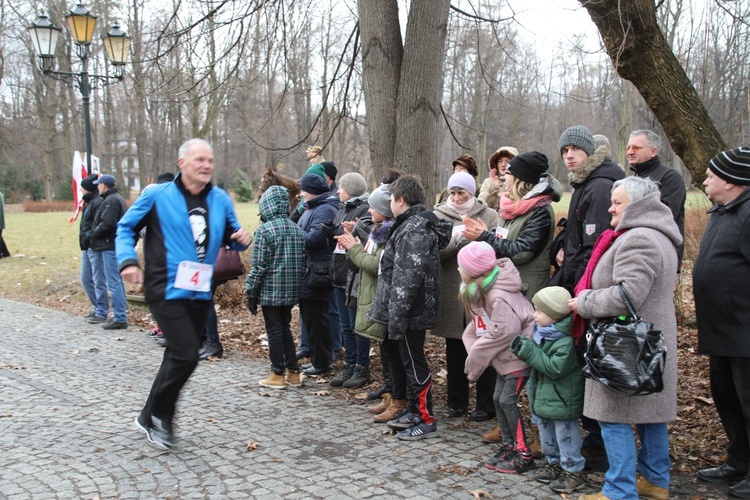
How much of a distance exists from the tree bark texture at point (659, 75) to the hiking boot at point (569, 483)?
2.90 m

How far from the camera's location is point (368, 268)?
223 inches

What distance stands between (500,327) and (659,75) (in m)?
2.68

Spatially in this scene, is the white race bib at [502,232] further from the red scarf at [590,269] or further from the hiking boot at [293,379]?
the hiking boot at [293,379]

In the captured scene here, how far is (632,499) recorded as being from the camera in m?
3.74

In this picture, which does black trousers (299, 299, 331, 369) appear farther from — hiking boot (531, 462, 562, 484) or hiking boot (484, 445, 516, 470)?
hiking boot (531, 462, 562, 484)

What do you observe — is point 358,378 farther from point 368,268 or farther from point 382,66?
point 382,66

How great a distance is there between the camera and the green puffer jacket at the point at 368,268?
5.61m

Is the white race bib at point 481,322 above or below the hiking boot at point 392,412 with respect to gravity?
above

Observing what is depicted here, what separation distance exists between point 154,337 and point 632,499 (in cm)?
689

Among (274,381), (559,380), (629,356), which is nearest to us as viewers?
(629,356)

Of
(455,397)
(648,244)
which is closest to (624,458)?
(648,244)

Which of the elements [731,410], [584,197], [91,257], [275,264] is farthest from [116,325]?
[731,410]

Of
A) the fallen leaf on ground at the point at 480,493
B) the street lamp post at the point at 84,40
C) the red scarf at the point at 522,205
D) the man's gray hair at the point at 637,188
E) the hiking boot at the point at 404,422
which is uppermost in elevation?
the street lamp post at the point at 84,40

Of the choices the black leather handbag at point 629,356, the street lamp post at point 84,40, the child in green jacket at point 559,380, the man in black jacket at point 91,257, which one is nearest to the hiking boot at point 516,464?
the child in green jacket at point 559,380
